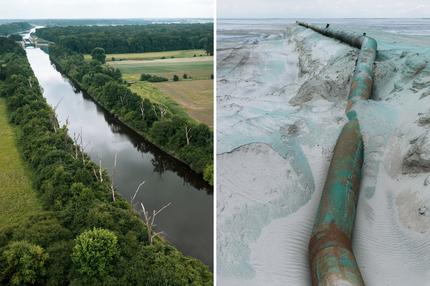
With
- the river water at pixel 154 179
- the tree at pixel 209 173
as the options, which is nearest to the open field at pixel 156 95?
the river water at pixel 154 179

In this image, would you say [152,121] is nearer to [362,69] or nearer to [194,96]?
[194,96]

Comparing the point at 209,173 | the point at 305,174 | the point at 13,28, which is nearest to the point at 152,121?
the point at 209,173

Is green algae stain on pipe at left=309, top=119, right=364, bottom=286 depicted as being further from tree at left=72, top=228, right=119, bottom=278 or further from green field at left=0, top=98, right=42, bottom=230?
green field at left=0, top=98, right=42, bottom=230

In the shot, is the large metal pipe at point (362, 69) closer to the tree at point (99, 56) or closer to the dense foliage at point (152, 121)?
the dense foliage at point (152, 121)

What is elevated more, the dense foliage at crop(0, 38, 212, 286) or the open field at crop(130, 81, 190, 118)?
the dense foliage at crop(0, 38, 212, 286)


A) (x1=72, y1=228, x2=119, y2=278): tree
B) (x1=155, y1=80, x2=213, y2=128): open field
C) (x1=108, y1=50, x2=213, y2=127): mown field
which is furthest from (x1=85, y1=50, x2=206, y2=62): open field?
(x1=72, y1=228, x2=119, y2=278): tree

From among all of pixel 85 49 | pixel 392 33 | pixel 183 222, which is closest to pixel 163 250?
pixel 183 222
